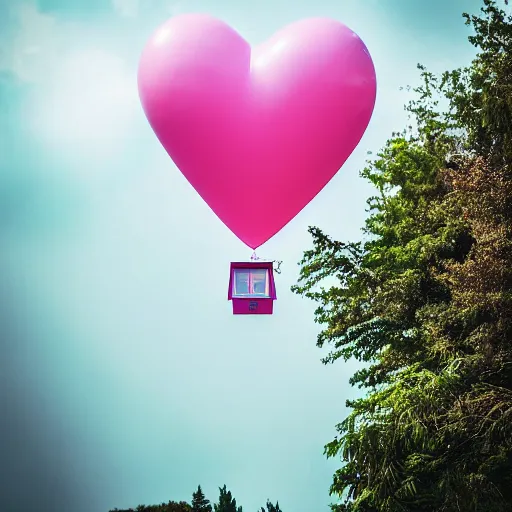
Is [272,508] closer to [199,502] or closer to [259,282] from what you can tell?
[199,502]

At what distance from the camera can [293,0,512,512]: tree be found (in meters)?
13.6

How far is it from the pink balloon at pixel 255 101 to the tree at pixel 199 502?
11606 mm

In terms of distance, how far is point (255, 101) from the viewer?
38.5 feet

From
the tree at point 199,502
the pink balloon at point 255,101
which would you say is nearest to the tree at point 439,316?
the pink balloon at point 255,101

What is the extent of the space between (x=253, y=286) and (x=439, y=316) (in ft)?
12.7

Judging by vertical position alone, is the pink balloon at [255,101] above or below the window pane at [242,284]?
above

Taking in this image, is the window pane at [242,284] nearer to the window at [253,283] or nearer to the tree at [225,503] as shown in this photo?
the window at [253,283]

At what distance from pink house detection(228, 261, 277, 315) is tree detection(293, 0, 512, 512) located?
2.94 meters

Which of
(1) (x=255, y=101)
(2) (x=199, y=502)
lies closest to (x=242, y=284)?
(1) (x=255, y=101)

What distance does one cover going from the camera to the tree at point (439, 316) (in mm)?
13594

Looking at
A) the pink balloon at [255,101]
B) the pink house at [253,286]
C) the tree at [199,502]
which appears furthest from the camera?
the tree at [199,502]

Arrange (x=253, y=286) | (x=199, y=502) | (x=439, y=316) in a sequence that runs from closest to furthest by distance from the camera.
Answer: (x=253, y=286), (x=439, y=316), (x=199, y=502)

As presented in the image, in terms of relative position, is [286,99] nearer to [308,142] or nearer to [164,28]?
[308,142]

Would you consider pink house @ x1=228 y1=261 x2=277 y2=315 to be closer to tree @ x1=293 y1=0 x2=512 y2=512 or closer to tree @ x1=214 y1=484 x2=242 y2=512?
tree @ x1=293 y1=0 x2=512 y2=512
